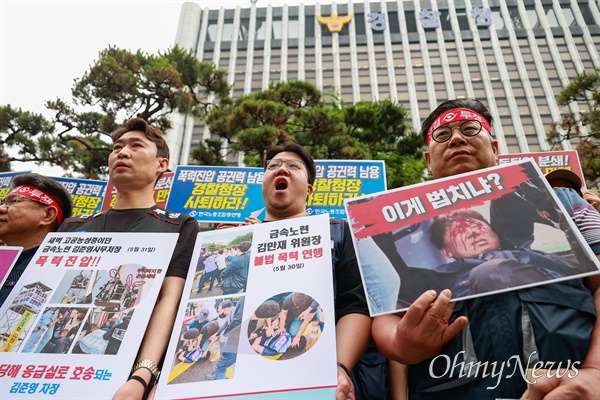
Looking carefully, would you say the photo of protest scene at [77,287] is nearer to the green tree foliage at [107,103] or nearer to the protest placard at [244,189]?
the protest placard at [244,189]

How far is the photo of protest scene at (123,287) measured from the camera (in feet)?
4.71

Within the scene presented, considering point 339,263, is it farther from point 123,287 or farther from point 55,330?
point 55,330

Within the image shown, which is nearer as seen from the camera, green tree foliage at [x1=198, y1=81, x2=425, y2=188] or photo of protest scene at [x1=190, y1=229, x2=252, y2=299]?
photo of protest scene at [x1=190, y1=229, x2=252, y2=299]

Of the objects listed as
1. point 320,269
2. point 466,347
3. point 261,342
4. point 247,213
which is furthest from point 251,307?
point 247,213

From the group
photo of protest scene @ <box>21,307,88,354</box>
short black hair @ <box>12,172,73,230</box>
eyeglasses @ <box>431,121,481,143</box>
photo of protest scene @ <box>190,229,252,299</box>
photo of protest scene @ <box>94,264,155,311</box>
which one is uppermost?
eyeglasses @ <box>431,121,481,143</box>

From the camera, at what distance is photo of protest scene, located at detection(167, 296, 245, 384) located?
1184 millimetres

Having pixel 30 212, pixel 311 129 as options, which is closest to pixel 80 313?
pixel 30 212

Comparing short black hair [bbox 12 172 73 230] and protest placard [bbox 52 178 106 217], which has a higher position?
protest placard [bbox 52 178 106 217]

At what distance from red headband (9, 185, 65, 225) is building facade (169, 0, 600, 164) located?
68.2 ft

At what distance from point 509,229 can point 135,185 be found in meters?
1.90

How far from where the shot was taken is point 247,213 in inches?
204

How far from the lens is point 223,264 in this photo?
1.52 meters

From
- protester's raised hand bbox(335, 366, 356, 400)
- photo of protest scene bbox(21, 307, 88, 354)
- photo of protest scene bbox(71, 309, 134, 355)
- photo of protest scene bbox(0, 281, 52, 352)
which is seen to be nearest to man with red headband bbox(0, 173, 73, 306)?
photo of protest scene bbox(0, 281, 52, 352)

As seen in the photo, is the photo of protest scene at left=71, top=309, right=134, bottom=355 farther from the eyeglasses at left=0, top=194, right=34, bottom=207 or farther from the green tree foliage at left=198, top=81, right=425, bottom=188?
the green tree foliage at left=198, top=81, right=425, bottom=188
